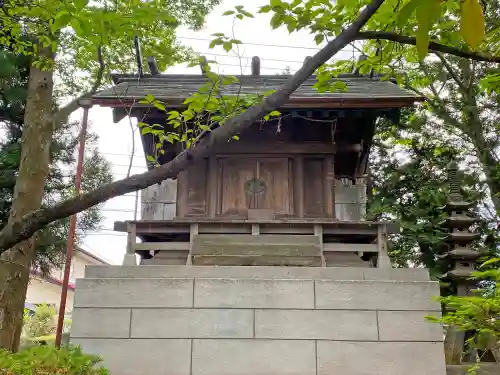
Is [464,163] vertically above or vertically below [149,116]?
above

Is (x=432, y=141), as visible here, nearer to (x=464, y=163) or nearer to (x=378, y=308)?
(x=464, y=163)

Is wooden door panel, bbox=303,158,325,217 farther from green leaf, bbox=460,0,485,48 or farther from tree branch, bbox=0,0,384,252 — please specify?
green leaf, bbox=460,0,485,48

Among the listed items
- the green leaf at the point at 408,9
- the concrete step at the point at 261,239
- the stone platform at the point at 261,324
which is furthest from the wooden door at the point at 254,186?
the green leaf at the point at 408,9

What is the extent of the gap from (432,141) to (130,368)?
13504mm

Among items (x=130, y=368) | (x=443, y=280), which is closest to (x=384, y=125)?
(x=443, y=280)

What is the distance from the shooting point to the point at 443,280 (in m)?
9.80

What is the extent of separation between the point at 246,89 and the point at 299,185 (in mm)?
2416

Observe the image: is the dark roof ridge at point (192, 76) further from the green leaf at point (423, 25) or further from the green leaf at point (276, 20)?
the green leaf at point (423, 25)

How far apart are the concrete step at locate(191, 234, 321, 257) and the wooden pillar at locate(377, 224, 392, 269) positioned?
0.98 meters

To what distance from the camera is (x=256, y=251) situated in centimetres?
760

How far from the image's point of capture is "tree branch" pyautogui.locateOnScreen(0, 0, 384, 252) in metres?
3.14

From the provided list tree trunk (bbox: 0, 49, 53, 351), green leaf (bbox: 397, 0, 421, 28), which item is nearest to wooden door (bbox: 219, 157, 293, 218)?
tree trunk (bbox: 0, 49, 53, 351)

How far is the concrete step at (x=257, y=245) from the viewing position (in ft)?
24.8

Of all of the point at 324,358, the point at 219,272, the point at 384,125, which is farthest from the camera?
the point at 384,125
